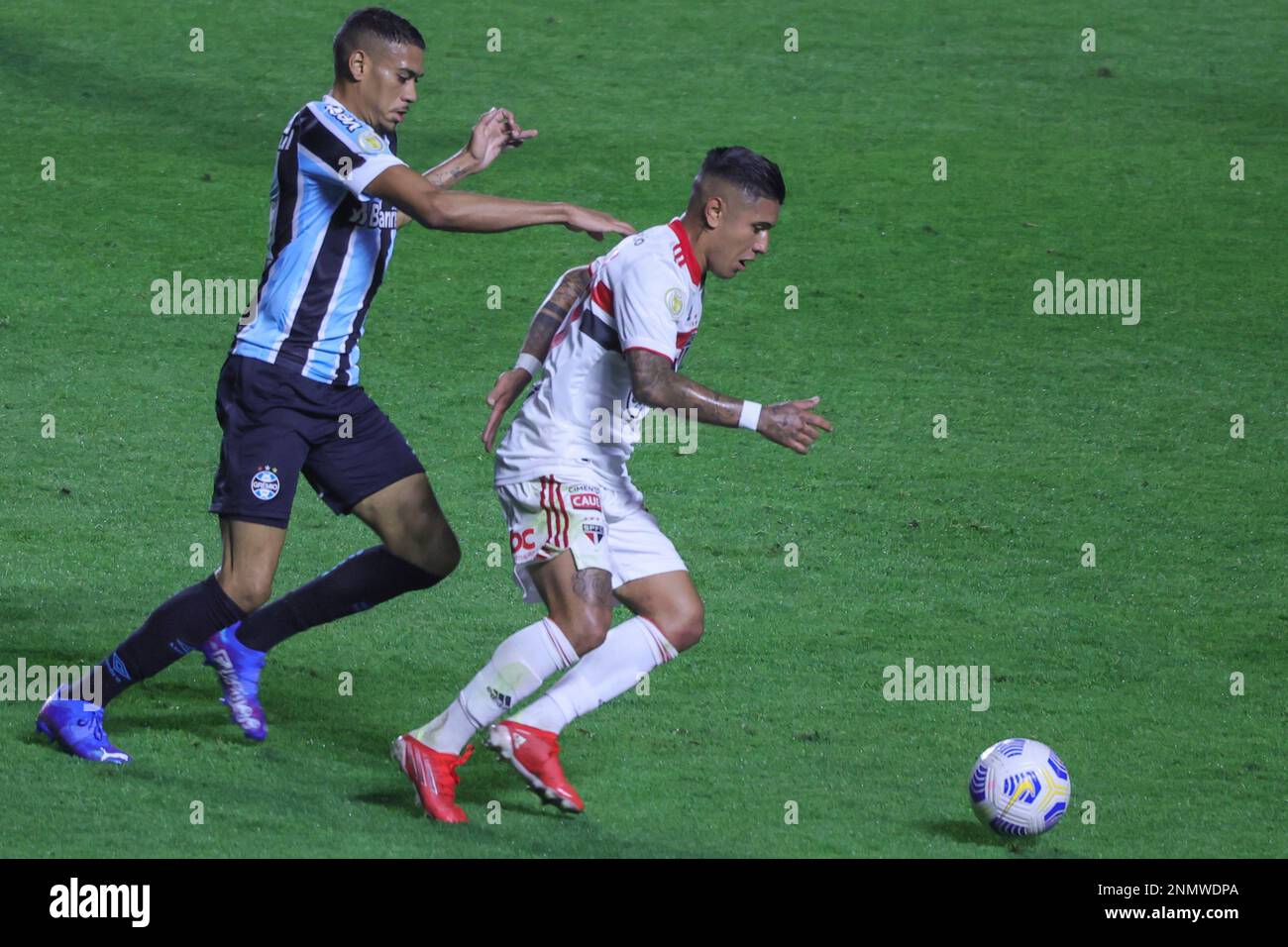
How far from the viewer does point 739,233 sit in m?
4.94

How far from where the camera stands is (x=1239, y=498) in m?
8.45

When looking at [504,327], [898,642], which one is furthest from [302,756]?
[504,327]

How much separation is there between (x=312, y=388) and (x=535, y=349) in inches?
25.1

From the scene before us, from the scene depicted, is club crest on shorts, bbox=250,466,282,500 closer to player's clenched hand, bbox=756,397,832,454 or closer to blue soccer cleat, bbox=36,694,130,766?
blue soccer cleat, bbox=36,694,130,766

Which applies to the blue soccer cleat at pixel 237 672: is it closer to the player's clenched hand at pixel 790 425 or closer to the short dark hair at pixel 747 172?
the player's clenched hand at pixel 790 425

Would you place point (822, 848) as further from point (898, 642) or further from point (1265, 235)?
point (1265, 235)

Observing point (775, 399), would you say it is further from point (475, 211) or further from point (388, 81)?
point (475, 211)

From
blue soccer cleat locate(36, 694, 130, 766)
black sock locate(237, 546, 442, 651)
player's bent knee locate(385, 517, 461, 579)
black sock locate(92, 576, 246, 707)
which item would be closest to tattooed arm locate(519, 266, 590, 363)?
player's bent knee locate(385, 517, 461, 579)

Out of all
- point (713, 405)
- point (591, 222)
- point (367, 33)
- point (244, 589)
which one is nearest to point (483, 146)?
point (367, 33)

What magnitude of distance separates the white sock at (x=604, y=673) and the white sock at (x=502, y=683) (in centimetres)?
9

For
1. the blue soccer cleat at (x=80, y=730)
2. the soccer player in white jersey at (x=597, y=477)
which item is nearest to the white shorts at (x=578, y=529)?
the soccer player in white jersey at (x=597, y=477)

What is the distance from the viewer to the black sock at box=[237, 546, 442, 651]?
5355mm

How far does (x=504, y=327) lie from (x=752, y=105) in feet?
14.5

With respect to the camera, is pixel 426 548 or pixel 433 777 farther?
pixel 426 548
